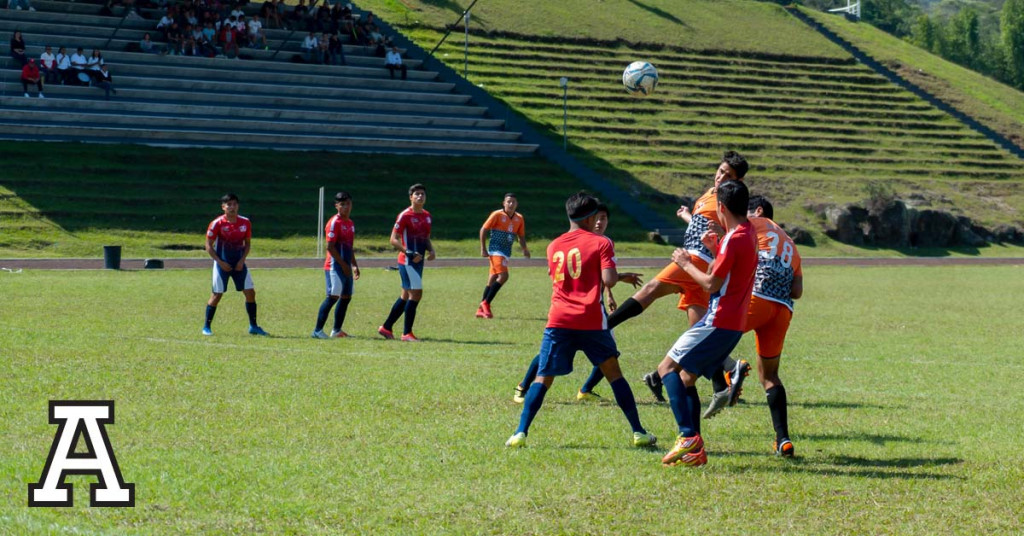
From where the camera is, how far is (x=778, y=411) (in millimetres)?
8562

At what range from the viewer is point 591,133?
5472cm

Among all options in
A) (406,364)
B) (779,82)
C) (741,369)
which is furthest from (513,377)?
(779,82)

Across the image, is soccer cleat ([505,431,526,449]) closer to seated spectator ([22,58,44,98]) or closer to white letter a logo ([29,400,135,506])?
white letter a logo ([29,400,135,506])

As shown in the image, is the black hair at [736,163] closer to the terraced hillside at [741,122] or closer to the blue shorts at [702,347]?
the blue shorts at [702,347]

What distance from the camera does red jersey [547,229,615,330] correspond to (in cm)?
866

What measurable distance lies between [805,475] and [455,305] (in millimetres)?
14661

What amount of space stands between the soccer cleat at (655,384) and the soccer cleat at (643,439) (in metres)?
1.94

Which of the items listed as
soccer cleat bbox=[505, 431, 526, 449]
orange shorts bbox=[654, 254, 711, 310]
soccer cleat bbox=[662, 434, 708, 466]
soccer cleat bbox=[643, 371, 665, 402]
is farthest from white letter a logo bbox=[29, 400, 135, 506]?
orange shorts bbox=[654, 254, 711, 310]

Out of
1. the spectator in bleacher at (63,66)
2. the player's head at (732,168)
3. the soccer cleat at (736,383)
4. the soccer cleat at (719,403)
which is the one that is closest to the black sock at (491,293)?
the soccer cleat at (736,383)

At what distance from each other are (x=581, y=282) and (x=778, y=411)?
1.75 meters

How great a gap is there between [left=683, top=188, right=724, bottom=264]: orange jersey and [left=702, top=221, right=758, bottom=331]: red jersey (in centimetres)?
228

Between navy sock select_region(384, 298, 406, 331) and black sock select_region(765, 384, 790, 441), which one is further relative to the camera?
navy sock select_region(384, 298, 406, 331)

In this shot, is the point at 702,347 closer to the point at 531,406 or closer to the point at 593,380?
the point at 531,406

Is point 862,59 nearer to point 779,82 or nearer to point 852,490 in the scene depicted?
point 779,82
